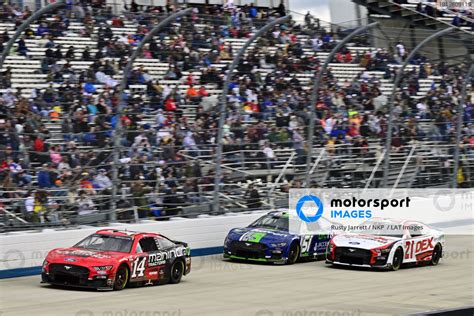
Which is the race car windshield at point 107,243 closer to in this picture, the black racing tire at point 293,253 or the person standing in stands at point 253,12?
the black racing tire at point 293,253

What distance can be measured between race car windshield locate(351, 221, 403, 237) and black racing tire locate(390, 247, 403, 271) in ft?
1.22

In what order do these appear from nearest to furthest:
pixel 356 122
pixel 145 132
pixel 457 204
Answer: pixel 145 132, pixel 356 122, pixel 457 204

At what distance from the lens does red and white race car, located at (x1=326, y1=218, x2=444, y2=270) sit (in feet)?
60.7

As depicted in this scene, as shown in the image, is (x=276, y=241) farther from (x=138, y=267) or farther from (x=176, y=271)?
(x=138, y=267)

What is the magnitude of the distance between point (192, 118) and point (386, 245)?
503cm

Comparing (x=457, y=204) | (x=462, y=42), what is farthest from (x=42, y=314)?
(x=462, y=42)

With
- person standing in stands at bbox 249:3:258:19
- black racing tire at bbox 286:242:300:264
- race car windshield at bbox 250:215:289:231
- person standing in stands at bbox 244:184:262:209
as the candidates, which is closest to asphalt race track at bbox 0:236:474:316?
black racing tire at bbox 286:242:300:264

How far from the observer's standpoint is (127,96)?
62.5ft

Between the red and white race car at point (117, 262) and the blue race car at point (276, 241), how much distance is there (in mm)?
2746

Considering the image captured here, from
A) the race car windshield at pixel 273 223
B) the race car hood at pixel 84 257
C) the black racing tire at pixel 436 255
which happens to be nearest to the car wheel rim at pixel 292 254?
the race car windshield at pixel 273 223

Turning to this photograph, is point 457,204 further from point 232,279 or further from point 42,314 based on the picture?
point 42,314

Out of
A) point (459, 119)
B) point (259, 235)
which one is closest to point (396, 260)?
point (259, 235)

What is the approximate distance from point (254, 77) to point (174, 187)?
473cm

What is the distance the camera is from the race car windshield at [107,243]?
50.9 ft
